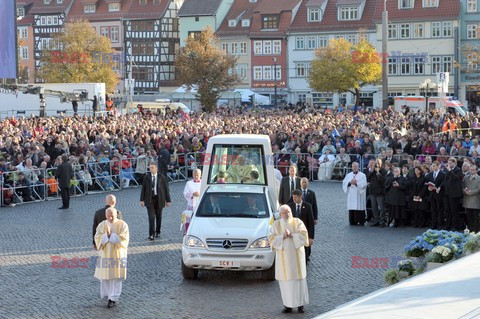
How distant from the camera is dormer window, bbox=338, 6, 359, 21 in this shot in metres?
87.1

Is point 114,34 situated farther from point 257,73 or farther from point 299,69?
point 299,69

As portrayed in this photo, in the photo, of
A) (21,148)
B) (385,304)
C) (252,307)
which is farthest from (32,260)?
(21,148)

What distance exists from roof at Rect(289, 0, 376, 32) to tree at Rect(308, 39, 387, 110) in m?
7.48

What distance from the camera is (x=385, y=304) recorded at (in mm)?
7824

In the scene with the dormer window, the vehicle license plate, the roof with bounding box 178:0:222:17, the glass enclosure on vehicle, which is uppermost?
the roof with bounding box 178:0:222:17

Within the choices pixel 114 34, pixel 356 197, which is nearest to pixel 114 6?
pixel 114 34

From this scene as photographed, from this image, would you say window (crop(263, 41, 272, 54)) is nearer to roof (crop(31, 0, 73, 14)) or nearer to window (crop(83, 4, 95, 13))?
window (crop(83, 4, 95, 13))

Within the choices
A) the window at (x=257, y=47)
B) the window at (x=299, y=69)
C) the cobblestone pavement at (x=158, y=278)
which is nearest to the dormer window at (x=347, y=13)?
the window at (x=299, y=69)

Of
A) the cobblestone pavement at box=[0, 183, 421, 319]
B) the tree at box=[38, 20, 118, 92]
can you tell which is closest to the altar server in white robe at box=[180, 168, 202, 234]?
the cobblestone pavement at box=[0, 183, 421, 319]

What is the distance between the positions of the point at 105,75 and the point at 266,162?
6355 cm

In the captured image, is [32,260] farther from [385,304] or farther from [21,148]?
[21,148]

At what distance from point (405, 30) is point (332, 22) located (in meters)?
7.45

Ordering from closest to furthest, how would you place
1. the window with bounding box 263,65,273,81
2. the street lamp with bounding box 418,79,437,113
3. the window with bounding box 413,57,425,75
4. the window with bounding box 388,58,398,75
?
the street lamp with bounding box 418,79,437,113 → the window with bounding box 413,57,425,75 → the window with bounding box 388,58,398,75 → the window with bounding box 263,65,273,81

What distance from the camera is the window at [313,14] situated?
8856cm
